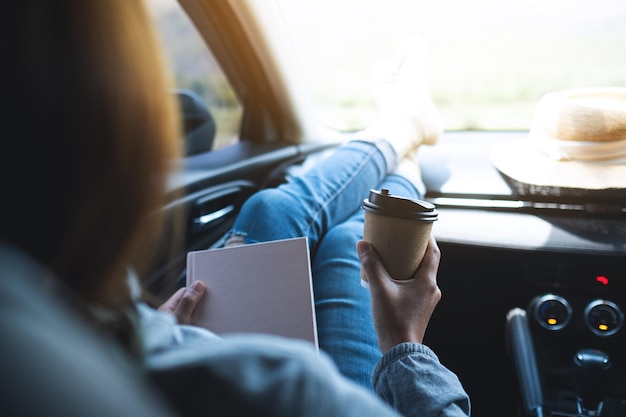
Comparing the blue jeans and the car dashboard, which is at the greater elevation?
the blue jeans

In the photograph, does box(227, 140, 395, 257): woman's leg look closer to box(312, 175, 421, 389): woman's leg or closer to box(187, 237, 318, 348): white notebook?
box(312, 175, 421, 389): woman's leg

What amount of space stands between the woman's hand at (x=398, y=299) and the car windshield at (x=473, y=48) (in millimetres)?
1090

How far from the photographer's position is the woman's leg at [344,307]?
0.99m

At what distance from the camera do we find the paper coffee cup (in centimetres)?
85

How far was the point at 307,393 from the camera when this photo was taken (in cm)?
39

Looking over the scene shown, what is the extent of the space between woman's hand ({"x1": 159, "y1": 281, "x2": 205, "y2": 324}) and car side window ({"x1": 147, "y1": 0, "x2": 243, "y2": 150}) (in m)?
0.56

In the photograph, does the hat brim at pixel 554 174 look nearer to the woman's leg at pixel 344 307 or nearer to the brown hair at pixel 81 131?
the woman's leg at pixel 344 307

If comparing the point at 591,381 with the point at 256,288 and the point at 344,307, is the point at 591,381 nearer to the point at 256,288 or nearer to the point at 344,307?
the point at 344,307

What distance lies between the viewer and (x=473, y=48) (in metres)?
1.80

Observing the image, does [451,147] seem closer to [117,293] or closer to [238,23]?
[238,23]

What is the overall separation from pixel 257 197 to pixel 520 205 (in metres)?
0.68

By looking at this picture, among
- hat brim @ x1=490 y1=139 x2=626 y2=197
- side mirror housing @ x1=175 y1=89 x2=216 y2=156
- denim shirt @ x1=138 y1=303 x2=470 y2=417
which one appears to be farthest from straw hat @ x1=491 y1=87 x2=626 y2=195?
denim shirt @ x1=138 y1=303 x2=470 y2=417

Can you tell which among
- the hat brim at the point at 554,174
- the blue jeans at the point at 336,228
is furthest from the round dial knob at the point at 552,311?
the blue jeans at the point at 336,228

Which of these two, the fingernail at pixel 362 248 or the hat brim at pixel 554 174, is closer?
the fingernail at pixel 362 248
